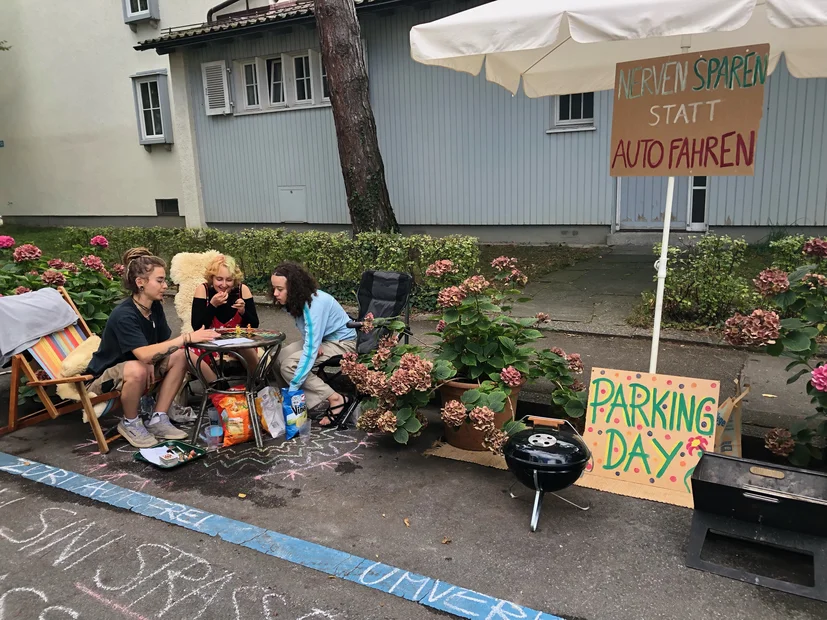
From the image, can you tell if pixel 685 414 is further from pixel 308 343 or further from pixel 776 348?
pixel 308 343

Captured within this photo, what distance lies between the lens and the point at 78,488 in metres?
3.56

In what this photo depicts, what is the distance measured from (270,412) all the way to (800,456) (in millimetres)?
3151

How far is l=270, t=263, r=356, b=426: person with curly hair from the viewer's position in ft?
14.1

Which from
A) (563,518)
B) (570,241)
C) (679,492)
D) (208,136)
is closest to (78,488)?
(563,518)

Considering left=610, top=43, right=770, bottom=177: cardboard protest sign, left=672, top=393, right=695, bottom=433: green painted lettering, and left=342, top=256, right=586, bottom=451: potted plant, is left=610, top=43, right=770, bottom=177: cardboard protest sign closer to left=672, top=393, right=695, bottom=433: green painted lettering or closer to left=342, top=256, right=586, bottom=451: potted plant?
left=342, top=256, right=586, bottom=451: potted plant

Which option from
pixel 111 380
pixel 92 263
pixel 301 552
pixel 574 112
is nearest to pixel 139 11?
pixel 574 112

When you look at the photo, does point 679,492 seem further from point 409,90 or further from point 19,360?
point 409,90

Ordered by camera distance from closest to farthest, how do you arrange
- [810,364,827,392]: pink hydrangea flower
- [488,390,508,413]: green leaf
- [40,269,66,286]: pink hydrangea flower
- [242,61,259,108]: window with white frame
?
[810,364,827,392]: pink hydrangea flower
[488,390,508,413]: green leaf
[40,269,66,286]: pink hydrangea flower
[242,61,259,108]: window with white frame

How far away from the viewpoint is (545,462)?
295 cm

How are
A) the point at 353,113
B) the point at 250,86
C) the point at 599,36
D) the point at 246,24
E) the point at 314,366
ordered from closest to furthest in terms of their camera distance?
the point at 599,36, the point at 314,366, the point at 353,113, the point at 246,24, the point at 250,86

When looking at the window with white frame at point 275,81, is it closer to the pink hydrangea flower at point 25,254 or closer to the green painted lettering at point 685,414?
the pink hydrangea flower at point 25,254

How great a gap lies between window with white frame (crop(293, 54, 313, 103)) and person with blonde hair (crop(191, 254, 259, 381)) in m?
8.45

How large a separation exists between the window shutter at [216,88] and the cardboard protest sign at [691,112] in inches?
440

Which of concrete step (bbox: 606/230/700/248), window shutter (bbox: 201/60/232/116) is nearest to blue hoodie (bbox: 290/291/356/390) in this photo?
concrete step (bbox: 606/230/700/248)
